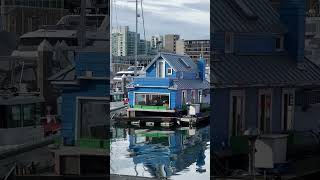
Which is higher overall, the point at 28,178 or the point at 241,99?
the point at 241,99

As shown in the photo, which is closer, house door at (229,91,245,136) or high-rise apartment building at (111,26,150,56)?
house door at (229,91,245,136)

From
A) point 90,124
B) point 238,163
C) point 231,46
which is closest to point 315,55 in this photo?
point 231,46

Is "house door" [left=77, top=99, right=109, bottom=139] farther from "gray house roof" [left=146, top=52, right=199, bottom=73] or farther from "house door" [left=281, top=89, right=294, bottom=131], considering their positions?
"house door" [left=281, top=89, right=294, bottom=131]

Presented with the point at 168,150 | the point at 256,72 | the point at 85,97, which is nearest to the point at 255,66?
the point at 256,72

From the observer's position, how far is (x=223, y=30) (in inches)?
126

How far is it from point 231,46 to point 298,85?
449 mm

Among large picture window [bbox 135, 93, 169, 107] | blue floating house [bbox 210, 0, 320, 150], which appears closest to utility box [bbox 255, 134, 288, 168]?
blue floating house [bbox 210, 0, 320, 150]

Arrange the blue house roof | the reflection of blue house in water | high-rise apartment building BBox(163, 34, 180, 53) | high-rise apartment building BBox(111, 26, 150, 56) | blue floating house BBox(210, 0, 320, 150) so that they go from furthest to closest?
high-rise apartment building BBox(111, 26, 150, 56), high-rise apartment building BBox(163, 34, 180, 53), the reflection of blue house in water, the blue house roof, blue floating house BBox(210, 0, 320, 150)

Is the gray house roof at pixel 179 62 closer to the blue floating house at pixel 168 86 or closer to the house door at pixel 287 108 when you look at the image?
the blue floating house at pixel 168 86

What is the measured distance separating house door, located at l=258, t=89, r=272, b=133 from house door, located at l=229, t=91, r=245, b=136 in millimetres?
104

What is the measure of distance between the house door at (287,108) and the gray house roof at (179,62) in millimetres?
554

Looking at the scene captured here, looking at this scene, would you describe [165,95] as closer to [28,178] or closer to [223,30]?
[223,30]

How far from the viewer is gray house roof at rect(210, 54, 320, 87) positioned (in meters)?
3.20

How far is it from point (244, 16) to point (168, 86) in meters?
0.65
